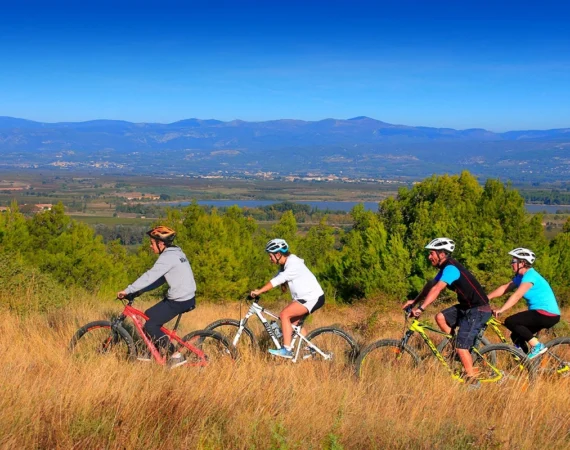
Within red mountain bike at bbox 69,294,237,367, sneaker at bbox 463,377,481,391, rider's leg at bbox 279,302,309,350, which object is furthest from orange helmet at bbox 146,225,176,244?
sneaker at bbox 463,377,481,391

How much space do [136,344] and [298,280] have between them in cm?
184

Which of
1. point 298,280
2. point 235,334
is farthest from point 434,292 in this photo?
point 235,334

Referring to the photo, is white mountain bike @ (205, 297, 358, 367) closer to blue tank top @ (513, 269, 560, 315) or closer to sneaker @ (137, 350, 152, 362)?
sneaker @ (137, 350, 152, 362)

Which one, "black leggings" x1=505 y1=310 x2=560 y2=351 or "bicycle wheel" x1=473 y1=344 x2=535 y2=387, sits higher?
"black leggings" x1=505 y1=310 x2=560 y2=351

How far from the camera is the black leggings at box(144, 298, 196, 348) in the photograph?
19.9ft

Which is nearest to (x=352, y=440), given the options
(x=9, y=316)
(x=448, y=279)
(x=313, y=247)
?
(x=448, y=279)

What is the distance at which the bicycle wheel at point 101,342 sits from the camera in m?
6.04

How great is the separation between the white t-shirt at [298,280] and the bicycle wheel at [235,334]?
2.24 feet

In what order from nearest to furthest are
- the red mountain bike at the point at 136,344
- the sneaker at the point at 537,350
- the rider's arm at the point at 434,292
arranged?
the rider's arm at the point at 434,292 < the red mountain bike at the point at 136,344 < the sneaker at the point at 537,350

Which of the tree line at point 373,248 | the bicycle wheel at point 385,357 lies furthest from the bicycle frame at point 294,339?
the tree line at point 373,248

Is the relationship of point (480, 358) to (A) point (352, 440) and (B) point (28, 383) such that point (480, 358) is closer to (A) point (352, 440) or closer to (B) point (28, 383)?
(A) point (352, 440)

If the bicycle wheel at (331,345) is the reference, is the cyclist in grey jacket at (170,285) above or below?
above

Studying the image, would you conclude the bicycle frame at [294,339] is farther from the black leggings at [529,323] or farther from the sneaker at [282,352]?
the black leggings at [529,323]

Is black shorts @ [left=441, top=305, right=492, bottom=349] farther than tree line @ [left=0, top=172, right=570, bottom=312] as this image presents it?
No
